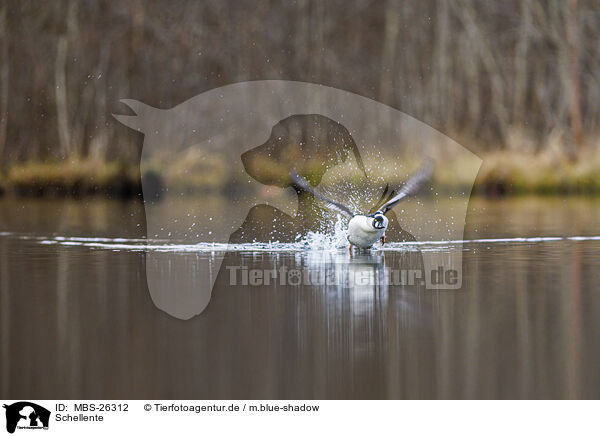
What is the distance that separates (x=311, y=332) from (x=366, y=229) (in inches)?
158

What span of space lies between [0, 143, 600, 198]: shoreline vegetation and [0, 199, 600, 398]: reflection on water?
13.0m

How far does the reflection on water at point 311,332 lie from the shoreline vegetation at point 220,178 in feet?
42.6

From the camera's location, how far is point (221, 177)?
27250 millimetres

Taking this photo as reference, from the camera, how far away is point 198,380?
232 inches

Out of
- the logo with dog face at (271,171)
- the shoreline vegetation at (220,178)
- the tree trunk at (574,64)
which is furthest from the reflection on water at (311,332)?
the tree trunk at (574,64)

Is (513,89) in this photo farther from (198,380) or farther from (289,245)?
(198,380)

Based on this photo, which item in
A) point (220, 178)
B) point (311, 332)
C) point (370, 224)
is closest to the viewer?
point (311, 332)

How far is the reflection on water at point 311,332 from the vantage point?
5789mm

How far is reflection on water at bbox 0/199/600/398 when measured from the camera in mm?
5789
